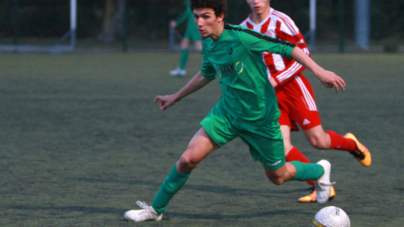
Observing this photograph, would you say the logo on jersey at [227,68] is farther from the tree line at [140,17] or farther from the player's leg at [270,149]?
the tree line at [140,17]

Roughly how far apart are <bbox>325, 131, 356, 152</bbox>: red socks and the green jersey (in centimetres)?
106

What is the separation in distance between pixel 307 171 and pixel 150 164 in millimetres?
1909

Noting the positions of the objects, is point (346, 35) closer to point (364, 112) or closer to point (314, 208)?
point (364, 112)

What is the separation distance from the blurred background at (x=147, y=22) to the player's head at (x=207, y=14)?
73.5 feet

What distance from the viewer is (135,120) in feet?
26.8

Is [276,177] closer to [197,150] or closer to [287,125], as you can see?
[197,150]

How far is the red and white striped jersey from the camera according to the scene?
14.6ft

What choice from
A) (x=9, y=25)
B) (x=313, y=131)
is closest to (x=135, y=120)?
(x=313, y=131)

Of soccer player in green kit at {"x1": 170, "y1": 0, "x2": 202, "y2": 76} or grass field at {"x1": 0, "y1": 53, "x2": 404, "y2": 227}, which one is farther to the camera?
soccer player in green kit at {"x1": 170, "y1": 0, "x2": 202, "y2": 76}

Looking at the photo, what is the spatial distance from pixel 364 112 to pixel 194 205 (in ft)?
17.4

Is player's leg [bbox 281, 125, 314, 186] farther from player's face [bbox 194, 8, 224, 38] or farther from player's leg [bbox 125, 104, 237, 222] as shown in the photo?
player's face [bbox 194, 8, 224, 38]

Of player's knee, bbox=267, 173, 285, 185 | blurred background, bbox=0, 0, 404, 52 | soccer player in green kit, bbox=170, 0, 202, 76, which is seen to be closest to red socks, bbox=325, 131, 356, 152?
player's knee, bbox=267, 173, 285, 185

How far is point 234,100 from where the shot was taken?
12.2 feet

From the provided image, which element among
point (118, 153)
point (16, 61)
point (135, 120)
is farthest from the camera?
point (16, 61)
